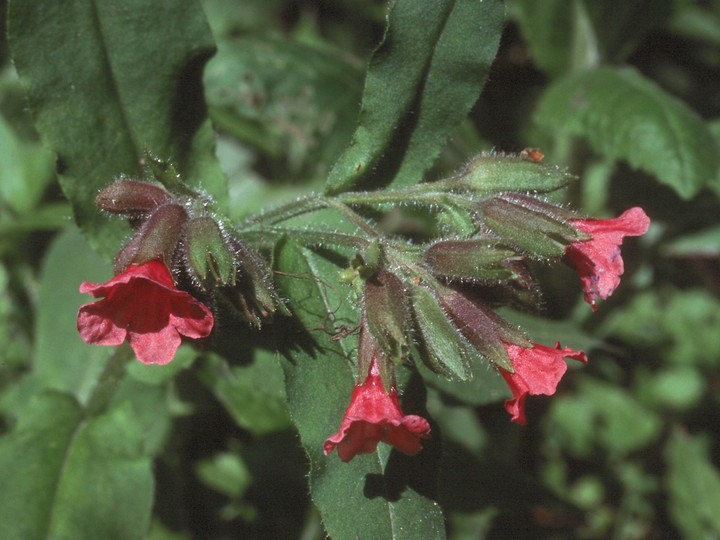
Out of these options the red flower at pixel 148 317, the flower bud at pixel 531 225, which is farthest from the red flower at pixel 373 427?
the flower bud at pixel 531 225

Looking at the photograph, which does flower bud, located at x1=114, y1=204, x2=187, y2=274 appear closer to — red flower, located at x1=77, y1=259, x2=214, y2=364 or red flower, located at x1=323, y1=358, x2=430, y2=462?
red flower, located at x1=77, y1=259, x2=214, y2=364

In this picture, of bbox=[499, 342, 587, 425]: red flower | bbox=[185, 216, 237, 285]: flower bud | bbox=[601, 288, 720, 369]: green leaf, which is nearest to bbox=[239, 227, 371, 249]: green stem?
bbox=[185, 216, 237, 285]: flower bud

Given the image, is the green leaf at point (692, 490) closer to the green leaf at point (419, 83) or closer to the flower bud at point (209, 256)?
the green leaf at point (419, 83)

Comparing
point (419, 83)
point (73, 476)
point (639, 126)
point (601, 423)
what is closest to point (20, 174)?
point (73, 476)

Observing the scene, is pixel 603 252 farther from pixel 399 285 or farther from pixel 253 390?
pixel 253 390

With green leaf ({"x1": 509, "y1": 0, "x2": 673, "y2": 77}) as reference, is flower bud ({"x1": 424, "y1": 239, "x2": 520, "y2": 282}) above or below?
above
